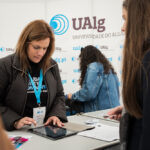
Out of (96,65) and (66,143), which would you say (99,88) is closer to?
(96,65)

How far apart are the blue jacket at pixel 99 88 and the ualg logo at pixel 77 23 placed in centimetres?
196

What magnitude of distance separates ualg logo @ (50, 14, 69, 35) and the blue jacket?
210 cm

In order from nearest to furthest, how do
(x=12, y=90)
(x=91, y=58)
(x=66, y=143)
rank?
(x=66, y=143)
(x=12, y=90)
(x=91, y=58)

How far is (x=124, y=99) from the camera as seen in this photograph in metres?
1.14

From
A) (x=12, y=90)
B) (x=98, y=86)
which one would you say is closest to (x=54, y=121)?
(x=12, y=90)

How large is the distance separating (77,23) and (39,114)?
11.2ft

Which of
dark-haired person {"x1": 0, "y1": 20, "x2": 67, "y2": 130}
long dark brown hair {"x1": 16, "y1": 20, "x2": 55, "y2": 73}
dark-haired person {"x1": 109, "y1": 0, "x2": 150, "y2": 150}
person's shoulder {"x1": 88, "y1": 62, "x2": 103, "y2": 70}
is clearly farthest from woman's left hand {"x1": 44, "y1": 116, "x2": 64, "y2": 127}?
person's shoulder {"x1": 88, "y1": 62, "x2": 103, "y2": 70}

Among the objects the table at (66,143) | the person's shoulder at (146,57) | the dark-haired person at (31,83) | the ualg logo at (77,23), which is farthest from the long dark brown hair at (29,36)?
the ualg logo at (77,23)

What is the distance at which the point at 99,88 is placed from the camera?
333 centimetres

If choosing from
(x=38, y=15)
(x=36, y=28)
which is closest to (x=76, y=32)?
(x=38, y=15)

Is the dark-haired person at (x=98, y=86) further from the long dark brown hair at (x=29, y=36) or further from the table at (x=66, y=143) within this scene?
the table at (x=66, y=143)

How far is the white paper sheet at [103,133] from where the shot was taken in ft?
5.79

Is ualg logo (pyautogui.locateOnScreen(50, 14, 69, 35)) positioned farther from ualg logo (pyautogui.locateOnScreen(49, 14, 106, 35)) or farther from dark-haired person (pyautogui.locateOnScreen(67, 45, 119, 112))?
dark-haired person (pyautogui.locateOnScreen(67, 45, 119, 112))

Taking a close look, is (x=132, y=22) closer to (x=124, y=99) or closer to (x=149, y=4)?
(x=149, y=4)
